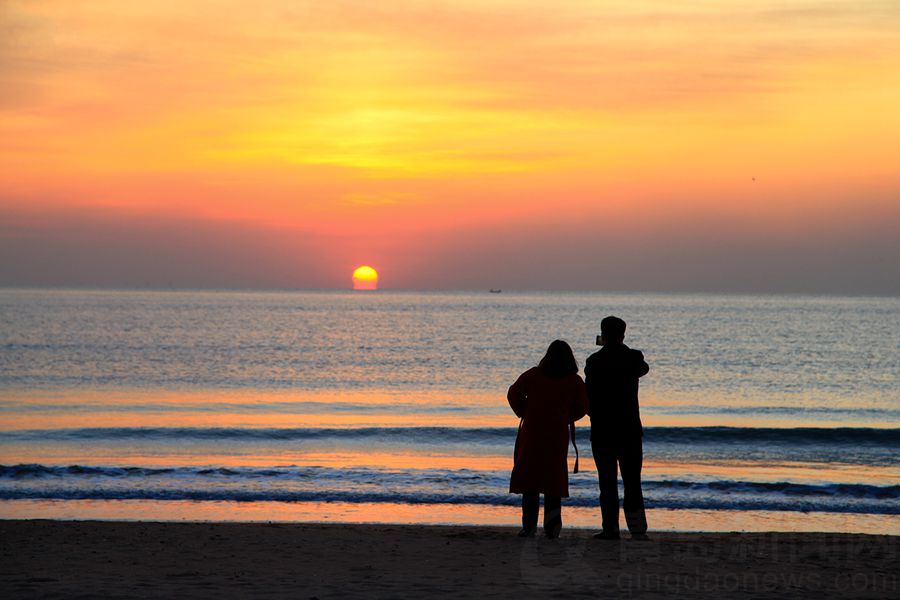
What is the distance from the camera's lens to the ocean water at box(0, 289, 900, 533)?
44.5 ft

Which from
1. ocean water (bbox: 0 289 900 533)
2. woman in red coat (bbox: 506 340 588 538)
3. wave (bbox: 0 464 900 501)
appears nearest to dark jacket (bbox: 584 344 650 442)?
woman in red coat (bbox: 506 340 588 538)

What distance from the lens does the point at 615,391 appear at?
8.92 m

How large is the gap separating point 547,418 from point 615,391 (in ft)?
2.30

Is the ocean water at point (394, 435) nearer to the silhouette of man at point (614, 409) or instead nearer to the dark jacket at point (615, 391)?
the silhouette of man at point (614, 409)

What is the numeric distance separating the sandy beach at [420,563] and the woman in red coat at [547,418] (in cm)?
61

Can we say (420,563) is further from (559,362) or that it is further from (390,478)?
(390,478)

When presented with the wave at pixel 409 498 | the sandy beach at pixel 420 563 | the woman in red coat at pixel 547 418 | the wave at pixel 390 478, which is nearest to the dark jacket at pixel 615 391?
the woman in red coat at pixel 547 418

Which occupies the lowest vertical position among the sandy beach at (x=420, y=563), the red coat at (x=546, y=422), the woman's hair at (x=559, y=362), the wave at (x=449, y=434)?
the wave at (x=449, y=434)

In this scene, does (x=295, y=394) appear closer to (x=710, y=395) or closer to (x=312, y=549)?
(x=710, y=395)

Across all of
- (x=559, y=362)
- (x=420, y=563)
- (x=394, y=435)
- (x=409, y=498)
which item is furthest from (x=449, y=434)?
(x=420, y=563)

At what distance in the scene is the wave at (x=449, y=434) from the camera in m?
22.0

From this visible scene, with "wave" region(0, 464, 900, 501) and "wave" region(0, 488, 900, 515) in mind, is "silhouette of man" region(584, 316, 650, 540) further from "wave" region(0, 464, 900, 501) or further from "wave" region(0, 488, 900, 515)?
"wave" region(0, 464, 900, 501)

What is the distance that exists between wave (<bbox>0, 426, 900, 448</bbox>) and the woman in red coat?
13173 millimetres

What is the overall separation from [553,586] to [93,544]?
4.86 m
